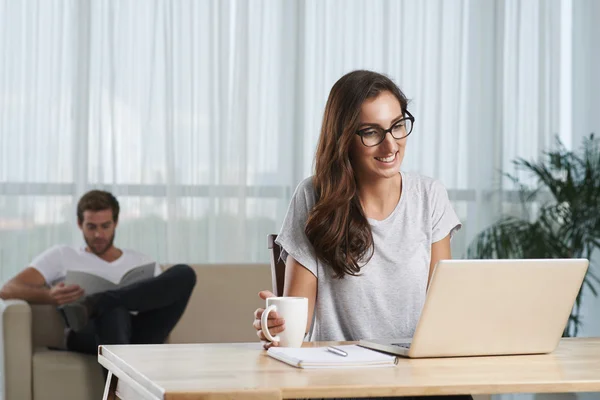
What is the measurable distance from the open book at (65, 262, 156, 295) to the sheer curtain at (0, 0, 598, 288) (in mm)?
864

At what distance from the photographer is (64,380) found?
372cm

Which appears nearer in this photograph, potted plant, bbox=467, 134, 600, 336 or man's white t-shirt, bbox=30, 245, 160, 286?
man's white t-shirt, bbox=30, 245, 160, 286

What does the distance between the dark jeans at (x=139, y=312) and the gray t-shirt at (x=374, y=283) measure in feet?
6.22

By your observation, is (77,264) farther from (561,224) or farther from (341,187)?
(561,224)

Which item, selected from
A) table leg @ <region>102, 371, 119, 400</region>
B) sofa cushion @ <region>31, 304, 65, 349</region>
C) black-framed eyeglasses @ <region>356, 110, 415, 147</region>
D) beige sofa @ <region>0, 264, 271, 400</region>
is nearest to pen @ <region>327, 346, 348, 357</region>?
table leg @ <region>102, 371, 119, 400</region>

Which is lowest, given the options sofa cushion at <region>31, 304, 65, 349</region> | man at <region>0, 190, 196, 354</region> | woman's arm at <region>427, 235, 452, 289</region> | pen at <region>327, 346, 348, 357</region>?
sofa cushion at <region>31, 304, 65, 349</region>

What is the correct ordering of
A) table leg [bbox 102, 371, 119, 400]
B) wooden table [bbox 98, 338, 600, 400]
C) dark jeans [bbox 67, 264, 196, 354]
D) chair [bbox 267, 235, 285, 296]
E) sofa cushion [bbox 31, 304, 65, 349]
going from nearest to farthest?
wooden table [bbox 98, 338, 600, 400], table leg [bbox 102, 371, 119, 400], chair [bbox 267, 235, 285, 296], dark jeans [bbox 67, 264, 196, 354], sofa cushion [bbox 31, 304, 65, 349]

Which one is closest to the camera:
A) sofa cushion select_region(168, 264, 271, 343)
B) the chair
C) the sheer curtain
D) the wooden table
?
the wooden table

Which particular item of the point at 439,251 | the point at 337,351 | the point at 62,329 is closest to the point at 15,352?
the point at 62,329

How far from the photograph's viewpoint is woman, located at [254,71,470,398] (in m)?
2.02

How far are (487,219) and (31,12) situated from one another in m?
2.80

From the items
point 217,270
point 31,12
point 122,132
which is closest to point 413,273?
point 217,270

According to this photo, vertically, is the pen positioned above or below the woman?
below

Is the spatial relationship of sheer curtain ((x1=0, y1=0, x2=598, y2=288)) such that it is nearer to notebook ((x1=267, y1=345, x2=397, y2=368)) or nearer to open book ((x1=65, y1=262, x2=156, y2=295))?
open book ((x1=65, y1=262, x2=156, y2=295))
